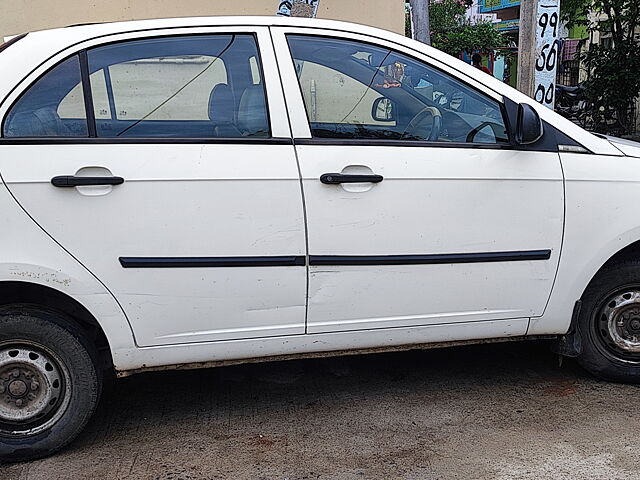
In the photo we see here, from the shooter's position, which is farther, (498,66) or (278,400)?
(498,66)

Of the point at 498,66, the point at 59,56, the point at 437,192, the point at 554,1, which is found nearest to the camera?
the point at 59,56

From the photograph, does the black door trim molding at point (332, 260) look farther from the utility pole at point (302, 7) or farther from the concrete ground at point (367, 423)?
the utility pole at point (302, 7)

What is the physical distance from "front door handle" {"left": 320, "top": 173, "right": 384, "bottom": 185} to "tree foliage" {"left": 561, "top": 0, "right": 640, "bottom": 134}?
10.2 meters

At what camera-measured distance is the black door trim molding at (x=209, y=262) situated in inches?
125

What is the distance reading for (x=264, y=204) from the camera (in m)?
3.25

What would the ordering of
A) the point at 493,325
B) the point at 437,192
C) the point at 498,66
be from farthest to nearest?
the point at 498,66
the point at 493,325
the point at 437,192

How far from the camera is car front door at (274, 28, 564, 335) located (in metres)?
3.35

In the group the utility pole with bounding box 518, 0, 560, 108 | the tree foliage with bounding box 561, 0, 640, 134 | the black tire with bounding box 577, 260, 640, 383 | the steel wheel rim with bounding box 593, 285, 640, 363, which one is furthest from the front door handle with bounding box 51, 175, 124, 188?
the tree foliage with bounding box 561, 0, 640, 134

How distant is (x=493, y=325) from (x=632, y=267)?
0.80m

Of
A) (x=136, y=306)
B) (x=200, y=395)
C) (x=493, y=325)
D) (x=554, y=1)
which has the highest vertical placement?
(x=554, y=1)

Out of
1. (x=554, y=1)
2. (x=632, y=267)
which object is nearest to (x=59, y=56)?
(x=632, y=267)

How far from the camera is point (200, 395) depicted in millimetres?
3984

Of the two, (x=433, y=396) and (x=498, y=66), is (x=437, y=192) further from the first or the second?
(x=498, y=66)

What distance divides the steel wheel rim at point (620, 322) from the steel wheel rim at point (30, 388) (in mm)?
2625
